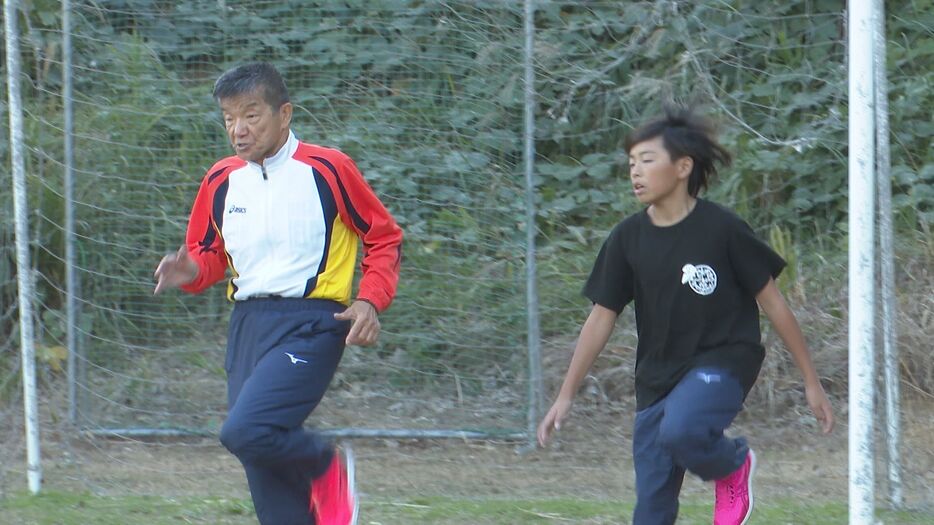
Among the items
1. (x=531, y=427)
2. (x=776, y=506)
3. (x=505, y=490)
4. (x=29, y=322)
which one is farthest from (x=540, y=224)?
(x=29, y=322)

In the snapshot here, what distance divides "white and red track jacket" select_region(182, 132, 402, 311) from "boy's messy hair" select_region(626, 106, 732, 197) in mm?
879

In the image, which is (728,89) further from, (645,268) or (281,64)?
(645,268)

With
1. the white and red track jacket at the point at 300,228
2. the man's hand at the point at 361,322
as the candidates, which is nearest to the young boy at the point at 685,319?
the man's hand at the point at 361,322

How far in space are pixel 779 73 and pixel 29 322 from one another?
12.1 feet

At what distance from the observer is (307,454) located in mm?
4000

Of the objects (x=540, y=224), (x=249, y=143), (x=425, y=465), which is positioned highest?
(x=249, y=143)

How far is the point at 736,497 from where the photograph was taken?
13.3ft

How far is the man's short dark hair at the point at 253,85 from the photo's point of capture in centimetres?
404

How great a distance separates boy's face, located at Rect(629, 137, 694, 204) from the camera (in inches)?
156

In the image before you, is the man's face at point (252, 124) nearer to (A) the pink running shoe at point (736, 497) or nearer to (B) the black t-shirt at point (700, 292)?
(B) the black t-shirt at point (700, 292)

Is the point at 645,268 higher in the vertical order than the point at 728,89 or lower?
lower

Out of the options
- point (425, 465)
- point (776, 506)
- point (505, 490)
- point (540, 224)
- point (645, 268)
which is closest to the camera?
point (645, 268)

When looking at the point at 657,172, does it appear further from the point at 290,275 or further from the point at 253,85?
the point at 253,85

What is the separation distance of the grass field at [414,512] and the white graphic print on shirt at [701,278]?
148cm
